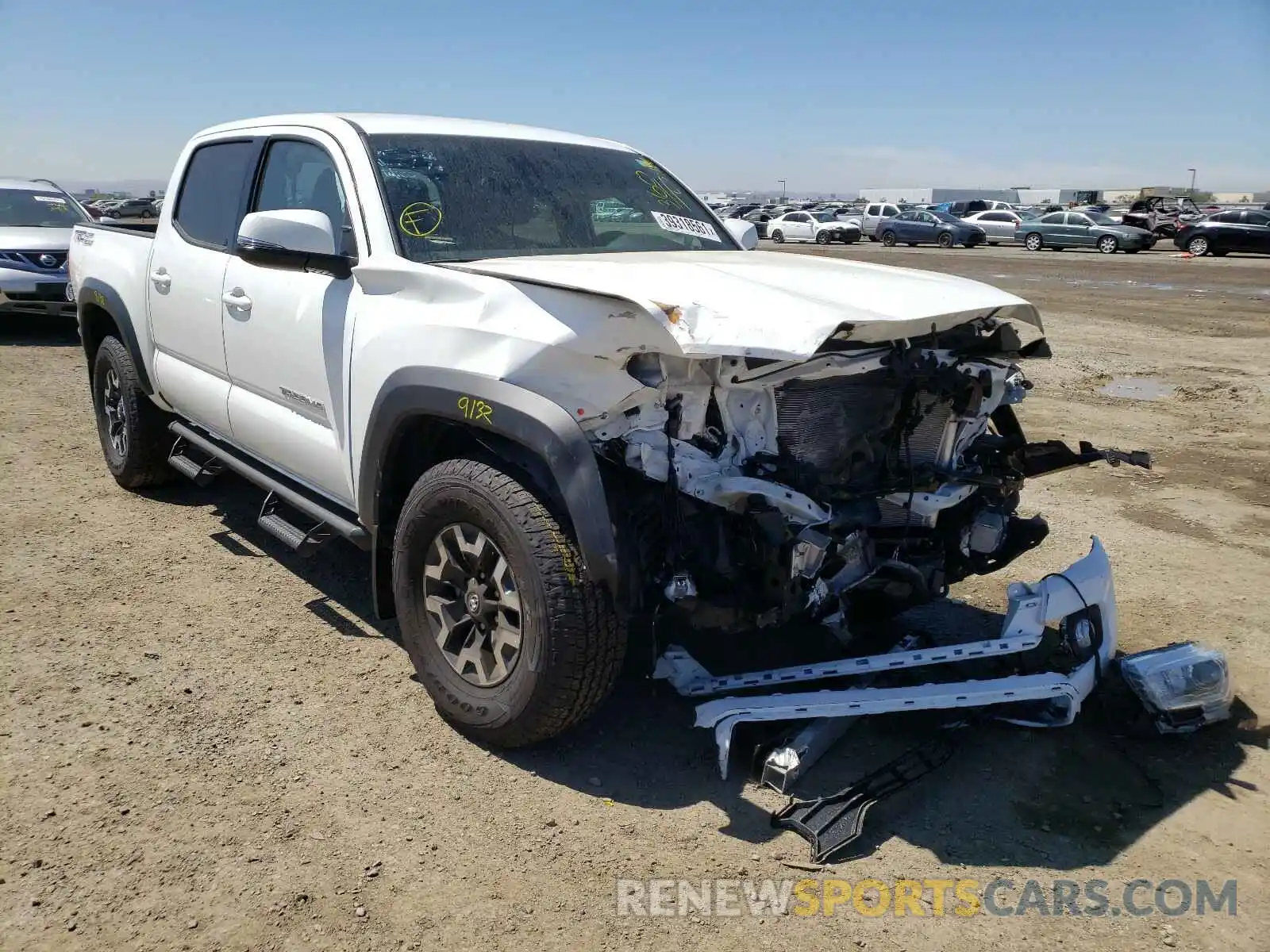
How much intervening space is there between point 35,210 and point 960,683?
510 inches

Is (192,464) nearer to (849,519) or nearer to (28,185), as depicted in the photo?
(849,519)

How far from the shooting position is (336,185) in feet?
12.7

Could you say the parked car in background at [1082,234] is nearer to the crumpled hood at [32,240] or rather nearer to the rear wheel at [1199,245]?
the rear wheel at [1199,245]

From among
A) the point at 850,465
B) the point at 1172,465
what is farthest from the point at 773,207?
the point at 850,465

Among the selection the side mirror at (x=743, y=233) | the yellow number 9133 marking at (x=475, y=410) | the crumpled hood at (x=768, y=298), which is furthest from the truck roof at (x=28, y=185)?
the yellow number 9133 marking at (x=475, y=410)

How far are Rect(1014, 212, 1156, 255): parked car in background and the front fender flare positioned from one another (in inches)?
1248

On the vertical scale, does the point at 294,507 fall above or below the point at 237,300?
below

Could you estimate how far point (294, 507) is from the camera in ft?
13.8

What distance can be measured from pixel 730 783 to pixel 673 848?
15.0 inches

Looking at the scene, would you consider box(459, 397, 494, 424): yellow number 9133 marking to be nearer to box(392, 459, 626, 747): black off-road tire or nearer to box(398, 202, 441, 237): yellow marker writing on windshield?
box(392, 459, 626, 747): black off-road tire

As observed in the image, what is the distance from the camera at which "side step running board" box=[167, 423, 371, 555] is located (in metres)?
3.74

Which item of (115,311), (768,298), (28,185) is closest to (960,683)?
(768,298)

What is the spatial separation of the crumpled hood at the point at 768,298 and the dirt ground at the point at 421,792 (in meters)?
1.42

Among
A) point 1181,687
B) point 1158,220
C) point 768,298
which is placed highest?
point 768,298
